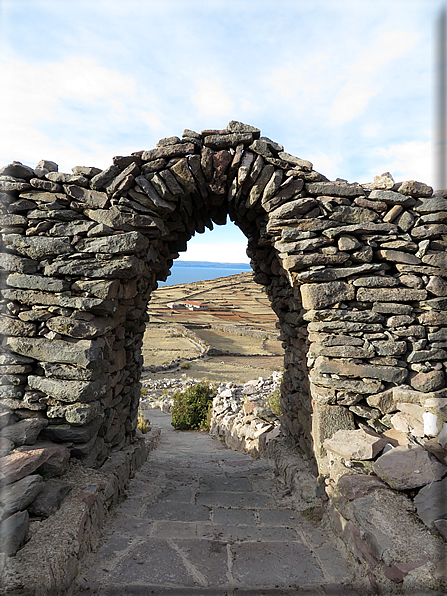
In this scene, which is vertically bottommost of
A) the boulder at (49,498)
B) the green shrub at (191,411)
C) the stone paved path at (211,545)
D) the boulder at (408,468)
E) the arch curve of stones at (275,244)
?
the green shrub at (191,411)

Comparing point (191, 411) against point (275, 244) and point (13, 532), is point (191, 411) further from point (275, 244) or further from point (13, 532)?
point (13, 532)

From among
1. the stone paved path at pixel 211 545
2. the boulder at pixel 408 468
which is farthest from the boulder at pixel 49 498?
the boulder at pixel 408 468

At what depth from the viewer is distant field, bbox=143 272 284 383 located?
70.2 ft

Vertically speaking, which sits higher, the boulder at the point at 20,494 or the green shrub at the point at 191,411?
the boulder at the point at 20,494

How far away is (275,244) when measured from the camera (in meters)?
4.44

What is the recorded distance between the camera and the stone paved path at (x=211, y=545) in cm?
265

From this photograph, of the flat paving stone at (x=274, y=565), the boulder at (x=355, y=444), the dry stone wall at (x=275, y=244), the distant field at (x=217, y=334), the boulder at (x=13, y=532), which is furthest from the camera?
the distant field at (x=217, y=334)

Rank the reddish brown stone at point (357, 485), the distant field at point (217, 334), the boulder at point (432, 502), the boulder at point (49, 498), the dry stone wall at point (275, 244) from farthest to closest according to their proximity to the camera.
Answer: the distant field at point (217, 334), the dry stone wall at point (275, 244), the reddish brown stone at point (357, 485), the boulder at point (49, 498), the boulder at point (432, 502)

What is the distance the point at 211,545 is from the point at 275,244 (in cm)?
330

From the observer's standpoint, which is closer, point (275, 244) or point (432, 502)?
point (432, 502)

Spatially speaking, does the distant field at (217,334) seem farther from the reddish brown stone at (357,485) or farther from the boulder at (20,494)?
the boulder at (20,494)

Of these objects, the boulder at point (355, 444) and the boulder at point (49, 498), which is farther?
the boulder at point (355, 444)

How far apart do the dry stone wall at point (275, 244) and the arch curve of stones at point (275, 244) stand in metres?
0.01

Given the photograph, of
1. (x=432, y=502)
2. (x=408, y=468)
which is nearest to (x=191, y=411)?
(x=408, y=468)
